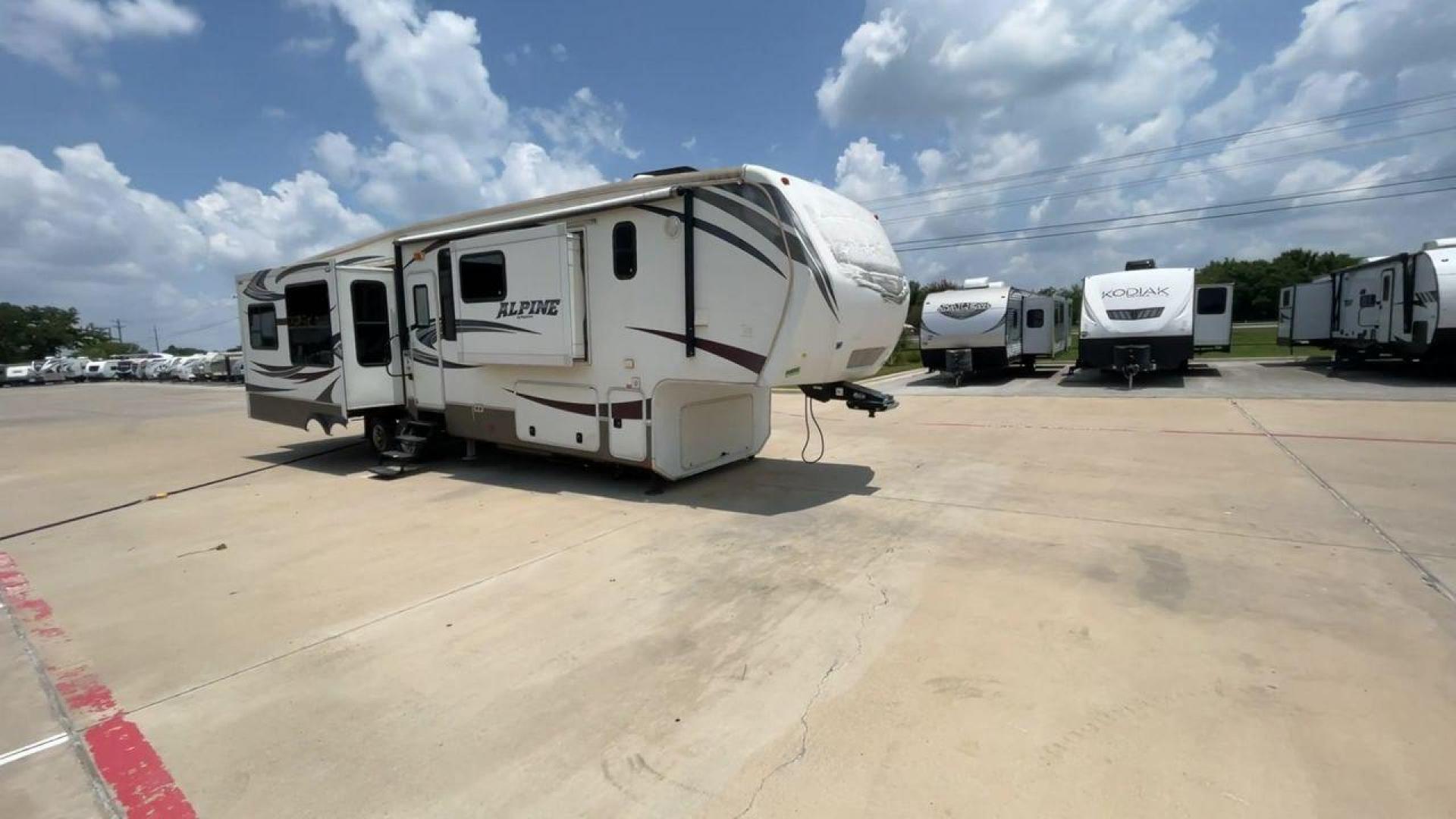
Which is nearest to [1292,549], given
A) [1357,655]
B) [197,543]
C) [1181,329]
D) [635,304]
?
[1357,655]

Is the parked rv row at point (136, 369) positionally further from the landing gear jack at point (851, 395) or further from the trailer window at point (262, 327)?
the landing gear jack at point (851, 395)

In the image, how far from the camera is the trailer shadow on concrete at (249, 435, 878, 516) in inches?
265

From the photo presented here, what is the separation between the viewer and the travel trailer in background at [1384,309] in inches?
534

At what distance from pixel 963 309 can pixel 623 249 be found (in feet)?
46.0

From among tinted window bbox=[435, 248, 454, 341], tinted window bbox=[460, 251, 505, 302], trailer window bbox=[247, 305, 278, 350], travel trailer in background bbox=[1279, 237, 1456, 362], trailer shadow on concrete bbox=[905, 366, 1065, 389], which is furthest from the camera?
trailer shadow on concrete bbox=[905, 366, 1065, 389]

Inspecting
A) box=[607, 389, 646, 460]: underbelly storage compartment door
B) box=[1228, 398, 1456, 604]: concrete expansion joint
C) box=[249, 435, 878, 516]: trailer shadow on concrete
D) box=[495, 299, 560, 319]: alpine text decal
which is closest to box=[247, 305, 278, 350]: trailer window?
box=[249, 435, 878, 516]: trailer shadow on concrete

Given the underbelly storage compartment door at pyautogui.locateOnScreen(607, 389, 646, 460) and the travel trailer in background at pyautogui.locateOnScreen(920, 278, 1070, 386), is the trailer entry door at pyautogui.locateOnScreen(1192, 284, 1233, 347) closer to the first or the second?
the travel trailer in background at pyautogui.locateOnScreen(920, 278, 1070, 386)

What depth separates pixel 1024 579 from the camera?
172 inches

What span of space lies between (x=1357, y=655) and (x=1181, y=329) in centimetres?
1459

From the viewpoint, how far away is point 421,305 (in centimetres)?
841

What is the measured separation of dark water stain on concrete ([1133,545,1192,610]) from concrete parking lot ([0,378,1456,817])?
36 mm

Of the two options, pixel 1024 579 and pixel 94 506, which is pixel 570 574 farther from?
pixel 94 506

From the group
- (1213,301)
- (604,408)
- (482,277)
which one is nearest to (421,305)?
(482,277)

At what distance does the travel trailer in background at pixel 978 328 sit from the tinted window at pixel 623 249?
13750 millimetres
